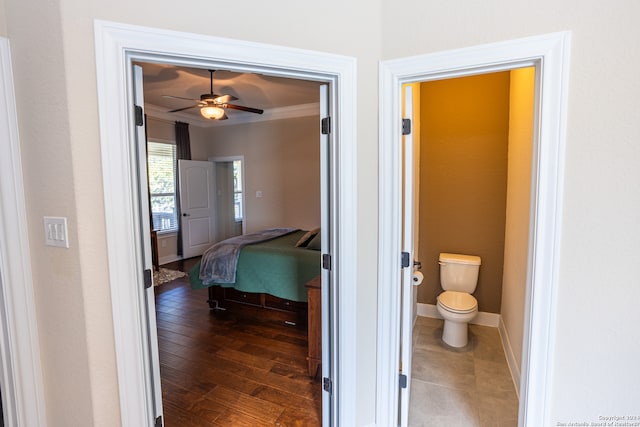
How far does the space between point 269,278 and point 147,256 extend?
182 cm

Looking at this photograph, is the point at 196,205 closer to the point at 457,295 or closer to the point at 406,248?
the point at 457,295

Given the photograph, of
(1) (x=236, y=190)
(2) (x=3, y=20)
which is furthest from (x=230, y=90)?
(2) (x=3, y=20)

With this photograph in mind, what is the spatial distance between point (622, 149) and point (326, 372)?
1.75 metres

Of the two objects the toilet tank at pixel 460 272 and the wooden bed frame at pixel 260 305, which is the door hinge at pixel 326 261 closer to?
the wooden bed frame at pixel 260 305

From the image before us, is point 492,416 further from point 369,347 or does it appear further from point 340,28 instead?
point 340,28

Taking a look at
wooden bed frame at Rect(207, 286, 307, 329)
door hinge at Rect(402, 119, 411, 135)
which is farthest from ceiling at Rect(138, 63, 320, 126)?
wooden bed frame at Rect(207, 286, 307, 329)

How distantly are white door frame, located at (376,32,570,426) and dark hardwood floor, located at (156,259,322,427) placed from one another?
102 cm

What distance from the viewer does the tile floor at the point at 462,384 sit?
2.05m

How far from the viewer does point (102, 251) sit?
1.29 metres

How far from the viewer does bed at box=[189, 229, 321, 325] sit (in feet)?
10.2

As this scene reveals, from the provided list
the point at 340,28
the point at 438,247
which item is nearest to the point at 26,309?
the point at 340,28

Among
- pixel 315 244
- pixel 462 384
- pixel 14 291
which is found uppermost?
pixel 14 291

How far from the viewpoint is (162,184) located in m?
5.73

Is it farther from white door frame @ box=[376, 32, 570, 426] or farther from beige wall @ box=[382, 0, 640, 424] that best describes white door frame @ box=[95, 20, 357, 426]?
beige wall @ box=[382, 0, 640, 424]
